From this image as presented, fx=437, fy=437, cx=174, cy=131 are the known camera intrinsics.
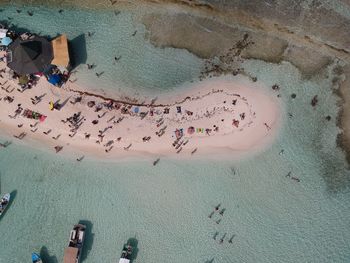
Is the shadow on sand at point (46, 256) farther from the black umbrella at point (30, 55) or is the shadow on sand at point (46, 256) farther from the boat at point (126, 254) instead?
the black umbrella at point (30, 55)

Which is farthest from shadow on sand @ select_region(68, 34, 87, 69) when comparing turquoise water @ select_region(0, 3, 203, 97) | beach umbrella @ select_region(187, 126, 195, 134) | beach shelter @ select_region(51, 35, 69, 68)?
beach umbrella @ select_region(187, 126, 195, 134)

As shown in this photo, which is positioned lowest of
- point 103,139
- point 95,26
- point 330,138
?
point 103,139

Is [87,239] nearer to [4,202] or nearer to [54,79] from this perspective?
[4,202]

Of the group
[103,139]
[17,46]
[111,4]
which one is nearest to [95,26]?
[111,4]

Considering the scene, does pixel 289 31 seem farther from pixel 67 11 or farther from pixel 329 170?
pixel 67 11

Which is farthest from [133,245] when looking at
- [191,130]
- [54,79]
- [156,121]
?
[54,79]

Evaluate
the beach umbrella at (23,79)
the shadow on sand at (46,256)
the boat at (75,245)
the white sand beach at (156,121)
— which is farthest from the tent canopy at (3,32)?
the shadow on sand at (46,256)
